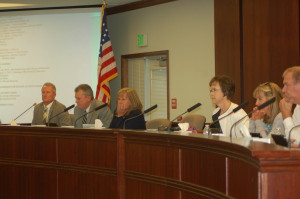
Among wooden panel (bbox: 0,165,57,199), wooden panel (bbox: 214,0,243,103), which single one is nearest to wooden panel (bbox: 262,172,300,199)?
wooden panel (bbox: 0,165,57,199)

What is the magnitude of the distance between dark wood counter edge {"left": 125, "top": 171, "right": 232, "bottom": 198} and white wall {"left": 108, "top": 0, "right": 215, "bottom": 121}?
386 cm

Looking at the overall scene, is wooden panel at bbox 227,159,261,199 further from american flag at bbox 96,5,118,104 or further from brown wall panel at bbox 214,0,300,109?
american flag at bbox 96,5,118,104

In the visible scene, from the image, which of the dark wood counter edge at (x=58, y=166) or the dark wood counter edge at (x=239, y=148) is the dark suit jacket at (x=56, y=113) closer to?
the dark wood counter edge at (x=58, y=166)

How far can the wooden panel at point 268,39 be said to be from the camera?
6.32 metres

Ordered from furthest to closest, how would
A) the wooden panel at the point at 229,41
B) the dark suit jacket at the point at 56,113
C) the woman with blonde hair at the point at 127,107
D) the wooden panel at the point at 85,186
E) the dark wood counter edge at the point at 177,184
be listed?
the wooden panel at the point at 229,41
the dark suit jacket at the point at 56,113
the woman with blonde hair at the point at 127,107
the wooden panel at the point at 85,186
the dark wood counter edge at the point at 177,184

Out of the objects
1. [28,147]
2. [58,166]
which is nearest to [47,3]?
[28,147]

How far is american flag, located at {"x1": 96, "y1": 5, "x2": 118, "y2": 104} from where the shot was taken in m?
8.30

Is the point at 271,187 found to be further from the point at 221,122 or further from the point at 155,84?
the point at 155,84

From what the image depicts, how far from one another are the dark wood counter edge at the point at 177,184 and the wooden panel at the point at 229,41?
10.5 feet

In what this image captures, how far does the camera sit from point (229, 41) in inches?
274

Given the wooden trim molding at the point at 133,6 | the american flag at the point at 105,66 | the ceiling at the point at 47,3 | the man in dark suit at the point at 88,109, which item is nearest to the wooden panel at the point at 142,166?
the man in dark suit at the point at 88,109

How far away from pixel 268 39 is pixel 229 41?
2.02 feet

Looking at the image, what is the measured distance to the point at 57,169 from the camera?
471 cm

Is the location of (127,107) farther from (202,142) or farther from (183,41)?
(183,41)
